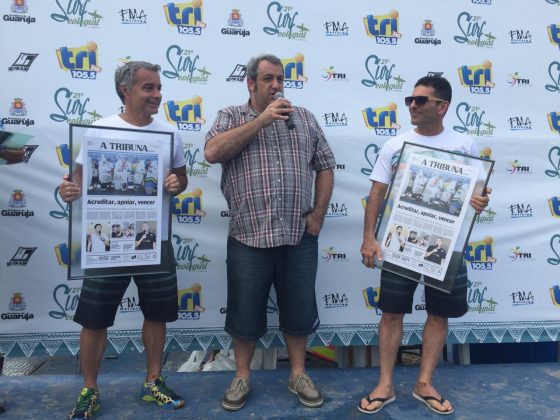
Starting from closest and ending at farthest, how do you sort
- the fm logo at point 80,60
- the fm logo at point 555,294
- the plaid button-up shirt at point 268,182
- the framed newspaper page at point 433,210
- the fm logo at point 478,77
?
the framed newspaper page at point 433,210
the plaid button-up shirt at point 268,182
the fm logo at point 80,60
the fm logo at point 478,77
the fm logo at point 555,294

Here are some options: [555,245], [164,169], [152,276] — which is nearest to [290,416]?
[152,276]

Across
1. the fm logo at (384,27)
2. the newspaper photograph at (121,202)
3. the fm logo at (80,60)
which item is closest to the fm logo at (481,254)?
the fm logo at (384,27)

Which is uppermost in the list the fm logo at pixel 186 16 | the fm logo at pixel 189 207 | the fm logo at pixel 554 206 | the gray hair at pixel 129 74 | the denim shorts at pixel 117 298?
the fm logo at pixel 186 16

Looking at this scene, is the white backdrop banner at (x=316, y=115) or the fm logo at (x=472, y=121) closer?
the white backdrop banner at (x=316, y=115)

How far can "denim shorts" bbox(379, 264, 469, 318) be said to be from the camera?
93.7 inches

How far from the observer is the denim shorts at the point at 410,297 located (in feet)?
7.81

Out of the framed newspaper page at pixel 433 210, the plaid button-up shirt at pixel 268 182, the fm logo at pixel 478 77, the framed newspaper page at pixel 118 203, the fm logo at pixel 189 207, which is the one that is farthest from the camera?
the fm logo at pixel 478 77

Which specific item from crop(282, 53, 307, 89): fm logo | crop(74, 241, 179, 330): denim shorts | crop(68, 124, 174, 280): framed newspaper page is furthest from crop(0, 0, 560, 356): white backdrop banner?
crop(68, 124, 174, 280): framed newspaper page

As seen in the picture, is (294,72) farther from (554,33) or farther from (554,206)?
(554,206)

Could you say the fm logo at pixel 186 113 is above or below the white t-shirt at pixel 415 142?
above

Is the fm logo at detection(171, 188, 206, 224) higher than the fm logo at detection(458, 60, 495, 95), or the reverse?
the fm logo at detection(458, 60, 495, 95)

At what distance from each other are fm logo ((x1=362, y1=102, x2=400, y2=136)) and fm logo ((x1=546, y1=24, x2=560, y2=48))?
3.99 ft

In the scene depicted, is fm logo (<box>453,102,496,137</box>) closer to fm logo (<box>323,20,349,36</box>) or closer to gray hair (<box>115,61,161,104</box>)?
fm logo (<box>323,20,349,36</box>)

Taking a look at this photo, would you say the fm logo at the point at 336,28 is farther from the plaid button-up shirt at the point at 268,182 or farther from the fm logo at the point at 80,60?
the fm logo at the point at 80,60
